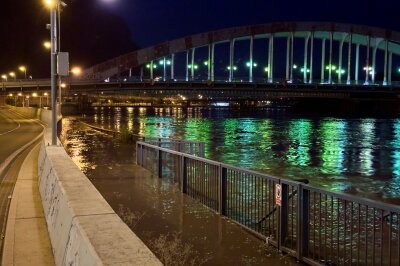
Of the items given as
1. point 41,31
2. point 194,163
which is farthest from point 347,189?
point 41,31

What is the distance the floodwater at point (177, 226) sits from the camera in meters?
7.06

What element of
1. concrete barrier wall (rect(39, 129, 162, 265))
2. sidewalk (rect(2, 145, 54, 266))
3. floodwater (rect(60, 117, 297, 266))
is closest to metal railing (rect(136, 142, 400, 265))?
floodwater (rect(60, 117, 297, 266))

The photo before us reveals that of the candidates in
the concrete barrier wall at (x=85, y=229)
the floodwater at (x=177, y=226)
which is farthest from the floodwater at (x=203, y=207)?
the concrete barrier wall at (x=85, y=229)

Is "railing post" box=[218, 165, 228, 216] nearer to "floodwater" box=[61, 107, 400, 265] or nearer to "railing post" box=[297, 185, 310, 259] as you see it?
"floodwater" box=[61, 107, 400, 265]

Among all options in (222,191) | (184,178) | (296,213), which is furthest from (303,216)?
(184,178)

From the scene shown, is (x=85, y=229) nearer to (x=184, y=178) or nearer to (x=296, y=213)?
(x=296, y=213)

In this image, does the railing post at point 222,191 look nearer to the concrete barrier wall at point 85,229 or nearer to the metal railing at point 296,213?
the metal railing at point 296,213

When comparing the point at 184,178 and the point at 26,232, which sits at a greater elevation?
the point at 184,178

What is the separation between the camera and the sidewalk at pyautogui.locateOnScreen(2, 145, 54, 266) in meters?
7.02

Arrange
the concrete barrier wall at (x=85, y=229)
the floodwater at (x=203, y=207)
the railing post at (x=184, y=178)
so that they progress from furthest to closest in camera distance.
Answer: the railing post at (x=184, y=178), the floodwater at (x=203, y=207), the concrete barrier wall at (x=85, y=229)

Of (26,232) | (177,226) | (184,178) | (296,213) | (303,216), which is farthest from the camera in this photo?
(184,178)

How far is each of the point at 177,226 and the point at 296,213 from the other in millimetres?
2099

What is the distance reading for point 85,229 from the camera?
521cm

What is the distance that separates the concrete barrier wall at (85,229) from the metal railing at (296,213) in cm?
257
